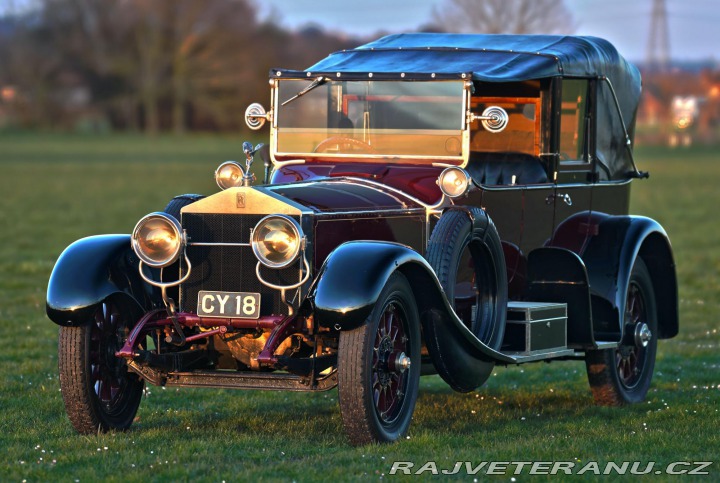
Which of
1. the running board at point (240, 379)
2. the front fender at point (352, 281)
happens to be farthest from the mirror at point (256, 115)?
the running board at point (240, 379)

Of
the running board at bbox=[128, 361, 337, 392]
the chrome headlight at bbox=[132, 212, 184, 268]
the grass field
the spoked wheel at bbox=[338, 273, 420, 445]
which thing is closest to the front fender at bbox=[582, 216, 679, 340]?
the grass field

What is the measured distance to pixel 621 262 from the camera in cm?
862

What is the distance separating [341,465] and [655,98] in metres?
42.2

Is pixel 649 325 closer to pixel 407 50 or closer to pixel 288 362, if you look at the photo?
pixel 407 50

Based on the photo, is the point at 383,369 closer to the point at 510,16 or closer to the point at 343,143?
the point at 343,143

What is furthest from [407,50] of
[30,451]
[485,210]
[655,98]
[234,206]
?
[655,98]

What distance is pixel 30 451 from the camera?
6777 millimetres

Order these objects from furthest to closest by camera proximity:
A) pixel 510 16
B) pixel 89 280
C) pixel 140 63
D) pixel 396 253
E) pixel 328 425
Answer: pixel 140 63
pixel 510 16
pixel 328 425
pixel 89 280
pixel 396 253

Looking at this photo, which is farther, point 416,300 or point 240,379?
point 416,300

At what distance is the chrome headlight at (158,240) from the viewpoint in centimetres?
696

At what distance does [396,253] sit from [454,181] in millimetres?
930

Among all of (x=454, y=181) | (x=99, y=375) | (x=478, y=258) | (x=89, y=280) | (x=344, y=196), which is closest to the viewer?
(x=89, y=280)

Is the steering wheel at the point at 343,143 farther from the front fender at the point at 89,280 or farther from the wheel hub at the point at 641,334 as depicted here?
the wheel hub at the point at 641,334

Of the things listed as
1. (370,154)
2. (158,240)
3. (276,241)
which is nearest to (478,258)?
(370,154)
